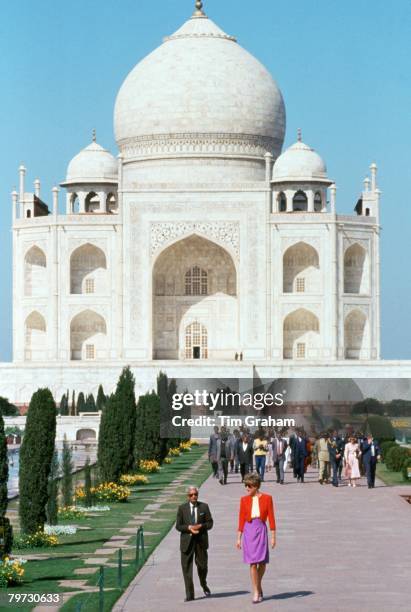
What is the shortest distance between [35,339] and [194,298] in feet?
15.7

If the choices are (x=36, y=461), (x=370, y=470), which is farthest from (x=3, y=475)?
(x=370, y=470)

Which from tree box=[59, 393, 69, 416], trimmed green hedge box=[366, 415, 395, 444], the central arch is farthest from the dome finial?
trimmed green hedge box=[366, 415, 395, 444]

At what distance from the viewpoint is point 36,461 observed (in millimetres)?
13469

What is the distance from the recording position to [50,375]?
39781 mm

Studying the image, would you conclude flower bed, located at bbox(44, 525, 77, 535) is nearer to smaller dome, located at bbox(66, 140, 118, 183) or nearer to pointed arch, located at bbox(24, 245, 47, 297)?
pointed arch, located at bbox(24, 245, 47, 297)

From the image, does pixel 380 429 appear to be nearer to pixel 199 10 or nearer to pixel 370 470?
pixel 370 470

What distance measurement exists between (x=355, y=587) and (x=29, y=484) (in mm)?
4177

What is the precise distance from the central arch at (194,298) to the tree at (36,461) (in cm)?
2871

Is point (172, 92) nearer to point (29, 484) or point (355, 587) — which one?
point (29, 484)

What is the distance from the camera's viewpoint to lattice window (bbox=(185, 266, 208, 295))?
1726 inches

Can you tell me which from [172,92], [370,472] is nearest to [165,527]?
[370,472]

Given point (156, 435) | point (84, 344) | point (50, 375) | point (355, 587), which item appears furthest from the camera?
point (84, 344)

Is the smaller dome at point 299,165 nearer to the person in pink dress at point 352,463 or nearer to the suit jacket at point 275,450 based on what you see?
→ the suit jacket at point 275,450

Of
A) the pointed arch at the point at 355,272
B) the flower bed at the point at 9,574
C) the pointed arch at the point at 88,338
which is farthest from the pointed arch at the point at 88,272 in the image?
the flower bed at the point at 9,574
